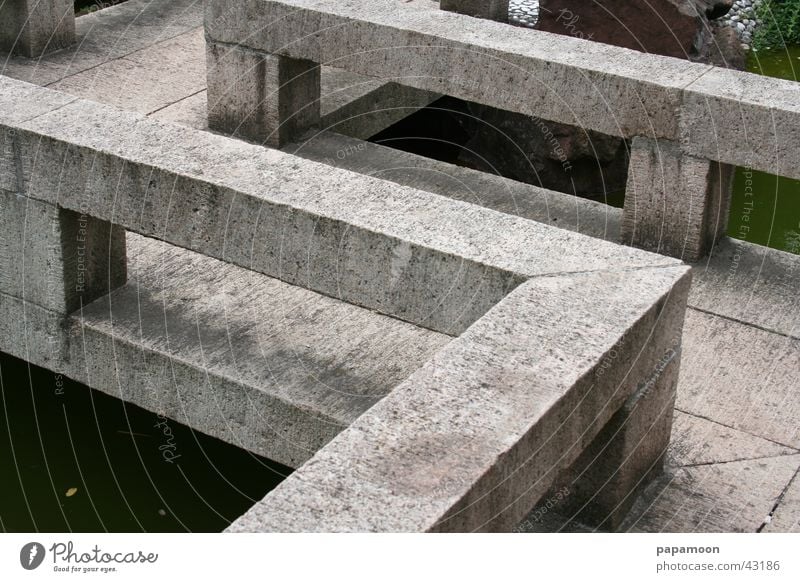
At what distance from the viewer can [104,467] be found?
223 inches

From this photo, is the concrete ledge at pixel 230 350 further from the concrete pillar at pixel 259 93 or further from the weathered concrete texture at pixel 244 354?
the concrete pillar at pixel 259 93

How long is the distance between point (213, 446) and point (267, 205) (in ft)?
6.10

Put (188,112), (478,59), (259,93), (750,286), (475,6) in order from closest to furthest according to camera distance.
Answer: (750,286) → (478,59) → (259,93) → (188,112) → (475,6)

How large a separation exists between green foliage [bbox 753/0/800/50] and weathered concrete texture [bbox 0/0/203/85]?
4880 millimetres

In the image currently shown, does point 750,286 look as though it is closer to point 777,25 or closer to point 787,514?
point 787,514

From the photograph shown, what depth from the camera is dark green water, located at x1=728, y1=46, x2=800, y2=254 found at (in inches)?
307

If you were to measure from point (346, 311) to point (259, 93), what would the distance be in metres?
2.08

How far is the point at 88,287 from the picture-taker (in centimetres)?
537

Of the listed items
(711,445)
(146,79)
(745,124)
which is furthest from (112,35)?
(711,445)

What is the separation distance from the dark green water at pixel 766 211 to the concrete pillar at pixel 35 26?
4453mm

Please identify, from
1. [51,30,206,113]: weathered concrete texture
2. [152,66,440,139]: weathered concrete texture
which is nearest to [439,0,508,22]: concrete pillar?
[152,66,440,139]: weathered concrete texture

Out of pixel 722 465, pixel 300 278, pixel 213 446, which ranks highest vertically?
pixel 300 278
